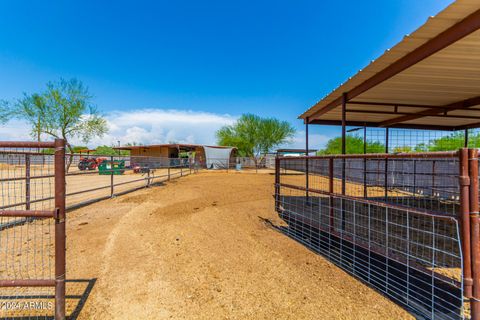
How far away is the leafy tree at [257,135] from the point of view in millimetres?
32906

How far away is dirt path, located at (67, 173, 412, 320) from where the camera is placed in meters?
2.12

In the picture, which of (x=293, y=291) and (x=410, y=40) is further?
(x=410, y=40)

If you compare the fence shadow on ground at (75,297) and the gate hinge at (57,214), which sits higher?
the gate hinge at (57,214)

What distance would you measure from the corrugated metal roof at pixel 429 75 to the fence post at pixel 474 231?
1.49 metres

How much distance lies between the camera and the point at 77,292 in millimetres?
2350

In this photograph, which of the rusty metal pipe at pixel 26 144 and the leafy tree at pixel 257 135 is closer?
the rusty metal pipe at pixel 26 144

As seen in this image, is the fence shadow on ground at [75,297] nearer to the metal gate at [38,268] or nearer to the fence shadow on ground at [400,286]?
the metal gate at [38,268]

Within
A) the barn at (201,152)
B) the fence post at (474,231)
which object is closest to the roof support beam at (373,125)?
the fence post at (474,231)

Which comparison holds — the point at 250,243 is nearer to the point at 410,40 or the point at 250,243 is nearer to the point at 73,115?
the point at 410,40

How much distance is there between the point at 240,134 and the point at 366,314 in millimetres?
32231

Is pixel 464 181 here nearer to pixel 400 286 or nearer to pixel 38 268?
pixel 400 286

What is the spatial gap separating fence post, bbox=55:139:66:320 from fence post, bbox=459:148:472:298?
3.04m

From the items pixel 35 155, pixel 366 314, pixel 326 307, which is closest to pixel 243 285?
pixel 326 307

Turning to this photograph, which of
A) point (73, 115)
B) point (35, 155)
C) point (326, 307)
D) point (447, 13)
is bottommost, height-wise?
A: point (326, 307)
